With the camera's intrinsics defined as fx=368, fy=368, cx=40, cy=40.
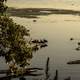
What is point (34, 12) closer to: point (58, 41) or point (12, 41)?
point (58, 41)

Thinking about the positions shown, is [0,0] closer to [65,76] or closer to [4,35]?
[4,35]

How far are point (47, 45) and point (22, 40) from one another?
6027 centimetres

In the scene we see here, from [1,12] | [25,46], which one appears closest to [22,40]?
[25,46]

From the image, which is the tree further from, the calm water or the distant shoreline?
the distant shoreline

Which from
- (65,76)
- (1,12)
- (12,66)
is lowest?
(65,76)

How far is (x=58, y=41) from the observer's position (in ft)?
326

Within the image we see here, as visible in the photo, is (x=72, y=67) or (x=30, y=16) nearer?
(x=72, y=67)

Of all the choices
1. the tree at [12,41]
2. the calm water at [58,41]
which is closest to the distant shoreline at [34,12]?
the calm water at [58,41]

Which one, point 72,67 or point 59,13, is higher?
point 59,13

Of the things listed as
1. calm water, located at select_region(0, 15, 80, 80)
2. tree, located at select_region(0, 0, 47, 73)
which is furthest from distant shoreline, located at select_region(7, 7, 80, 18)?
tree, located at select_region(0, 0, 47, 73)

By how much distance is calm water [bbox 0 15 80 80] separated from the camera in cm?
6834

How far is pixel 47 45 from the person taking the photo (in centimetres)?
9350

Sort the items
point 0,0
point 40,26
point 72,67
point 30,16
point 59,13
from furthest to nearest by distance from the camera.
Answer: point 59,13, point 30,16, point 40,26, point 72,67, point 0,0

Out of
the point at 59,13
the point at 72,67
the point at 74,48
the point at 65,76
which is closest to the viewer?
the point at 65,76
